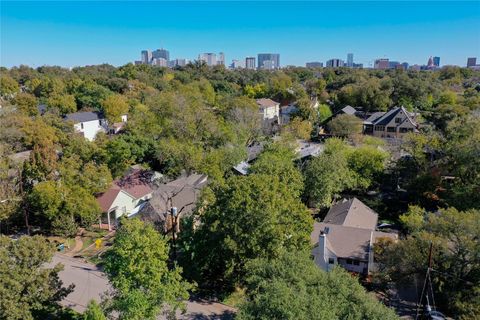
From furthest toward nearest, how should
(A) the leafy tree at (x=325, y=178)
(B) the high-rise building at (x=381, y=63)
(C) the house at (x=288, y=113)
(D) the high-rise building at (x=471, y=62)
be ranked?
(D) the high-rise building at (x=471, y=62), (B) the high-rise building at (x=381, y=63), (C) the house at (x=288, y=113), (A) the leafy tree at (x=325, y=178)

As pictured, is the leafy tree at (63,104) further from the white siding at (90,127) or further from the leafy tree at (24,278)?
the leafy tree at (24,278)

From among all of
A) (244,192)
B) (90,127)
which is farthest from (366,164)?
(90,127)

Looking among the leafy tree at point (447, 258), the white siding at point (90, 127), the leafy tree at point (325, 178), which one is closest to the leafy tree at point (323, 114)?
the leafy tree at point (325, 178)

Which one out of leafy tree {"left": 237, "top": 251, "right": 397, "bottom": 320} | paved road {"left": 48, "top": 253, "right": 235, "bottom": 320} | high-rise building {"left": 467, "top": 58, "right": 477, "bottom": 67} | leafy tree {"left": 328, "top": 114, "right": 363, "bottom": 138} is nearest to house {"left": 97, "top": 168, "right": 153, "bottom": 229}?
paved road {"left": 48, "top": 253, "right": 235, "bottom": 320}

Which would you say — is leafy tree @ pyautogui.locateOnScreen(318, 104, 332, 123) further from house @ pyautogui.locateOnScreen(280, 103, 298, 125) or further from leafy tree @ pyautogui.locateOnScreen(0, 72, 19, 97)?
leafy tree @ pyautogui.locateOnScreen(0, 72, 19, 97)

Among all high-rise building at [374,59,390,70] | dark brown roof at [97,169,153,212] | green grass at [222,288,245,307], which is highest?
high-rise building at [374,59,390,70]
